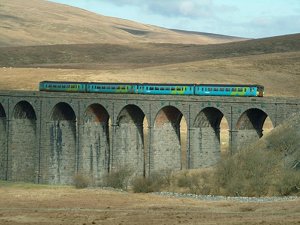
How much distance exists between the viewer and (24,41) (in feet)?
620

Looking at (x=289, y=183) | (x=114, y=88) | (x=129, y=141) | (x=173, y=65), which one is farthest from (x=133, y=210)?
(x=173, y=65)

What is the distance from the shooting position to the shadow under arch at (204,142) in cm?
5500

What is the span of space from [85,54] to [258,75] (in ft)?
216

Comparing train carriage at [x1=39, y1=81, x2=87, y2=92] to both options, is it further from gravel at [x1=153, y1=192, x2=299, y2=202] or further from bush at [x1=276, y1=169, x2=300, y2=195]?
bush at [x1=276, y1=169, x2=300, y2=195]

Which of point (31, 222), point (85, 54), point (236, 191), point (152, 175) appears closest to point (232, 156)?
point (236, 191)

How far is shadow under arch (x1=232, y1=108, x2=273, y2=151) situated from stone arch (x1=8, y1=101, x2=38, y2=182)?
880 inches

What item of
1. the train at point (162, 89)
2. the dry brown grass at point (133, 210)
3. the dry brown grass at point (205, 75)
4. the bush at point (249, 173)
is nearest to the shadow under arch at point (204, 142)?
the train at point (162, 89)

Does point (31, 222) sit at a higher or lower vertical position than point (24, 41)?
lower

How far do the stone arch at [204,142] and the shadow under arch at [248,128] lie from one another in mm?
2964

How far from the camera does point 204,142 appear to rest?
55.2 m

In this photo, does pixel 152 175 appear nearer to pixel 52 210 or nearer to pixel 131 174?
pixel 131 174

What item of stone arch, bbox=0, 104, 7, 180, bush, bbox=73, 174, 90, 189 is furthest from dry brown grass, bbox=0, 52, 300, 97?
bush, bbox=73, 174, 90, 189

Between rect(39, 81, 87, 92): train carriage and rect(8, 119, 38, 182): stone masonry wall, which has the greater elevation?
rect(39, 81, 87, 92): train carriage

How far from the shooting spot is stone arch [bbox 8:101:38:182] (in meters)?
67.9
